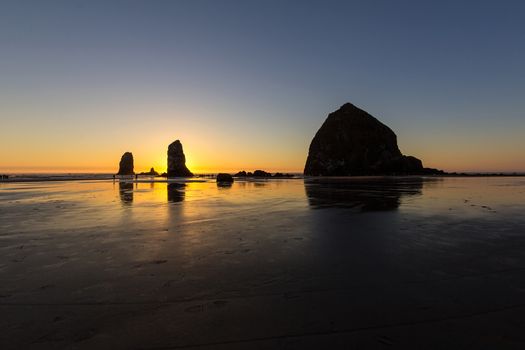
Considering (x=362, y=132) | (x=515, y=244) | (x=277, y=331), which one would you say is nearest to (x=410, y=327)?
(x=277, y=331)

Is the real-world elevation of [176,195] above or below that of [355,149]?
below

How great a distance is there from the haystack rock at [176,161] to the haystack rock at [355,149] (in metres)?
54.5

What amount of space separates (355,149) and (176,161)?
75.7 metres

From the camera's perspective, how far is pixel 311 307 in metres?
4.38

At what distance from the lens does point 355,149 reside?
132m

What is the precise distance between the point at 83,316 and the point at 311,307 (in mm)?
2988

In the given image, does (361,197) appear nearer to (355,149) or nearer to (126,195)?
(126,195)

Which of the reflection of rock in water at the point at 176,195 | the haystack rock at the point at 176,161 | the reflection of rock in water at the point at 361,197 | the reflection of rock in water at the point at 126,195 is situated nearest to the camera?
the reflection of rock in water at the point at 361,197

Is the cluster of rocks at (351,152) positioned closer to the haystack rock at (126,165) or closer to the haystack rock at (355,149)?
the haystack rock at (355,149)

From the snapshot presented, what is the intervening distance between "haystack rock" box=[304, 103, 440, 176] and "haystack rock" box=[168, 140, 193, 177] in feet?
179

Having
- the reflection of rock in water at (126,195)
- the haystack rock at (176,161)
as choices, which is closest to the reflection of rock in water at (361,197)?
the reflection of rock in water at (126,195)

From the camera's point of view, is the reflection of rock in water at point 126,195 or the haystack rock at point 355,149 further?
the haystack rock at point 355,149

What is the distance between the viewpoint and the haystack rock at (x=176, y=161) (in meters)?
139

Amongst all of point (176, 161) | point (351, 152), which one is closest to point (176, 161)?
point (176, 161)
